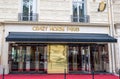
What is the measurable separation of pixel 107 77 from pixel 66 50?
143 inches

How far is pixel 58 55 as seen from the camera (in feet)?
56.2

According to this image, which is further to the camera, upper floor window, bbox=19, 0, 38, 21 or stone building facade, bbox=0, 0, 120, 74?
upper floor window, bbox=19, 0, 38, 21

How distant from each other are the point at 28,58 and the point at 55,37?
2.74 m

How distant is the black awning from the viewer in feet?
50.2

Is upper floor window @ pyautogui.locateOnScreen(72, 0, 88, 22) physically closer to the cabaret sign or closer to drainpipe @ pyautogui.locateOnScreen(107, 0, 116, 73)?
the cabaret sign

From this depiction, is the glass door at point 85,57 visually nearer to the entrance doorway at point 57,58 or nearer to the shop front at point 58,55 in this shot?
the shop front at point 58,55

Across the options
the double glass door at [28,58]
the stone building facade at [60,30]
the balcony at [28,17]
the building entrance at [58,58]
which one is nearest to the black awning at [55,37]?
the stone building facade at [60,30]

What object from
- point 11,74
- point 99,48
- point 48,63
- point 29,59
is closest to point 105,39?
point 99,48

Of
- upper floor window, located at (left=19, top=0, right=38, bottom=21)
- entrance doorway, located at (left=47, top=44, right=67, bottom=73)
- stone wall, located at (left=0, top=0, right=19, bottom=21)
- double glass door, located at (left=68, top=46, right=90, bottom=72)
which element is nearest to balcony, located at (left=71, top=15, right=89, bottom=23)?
double glass door, located at (left=68, top=46, right=90, bottom=72)

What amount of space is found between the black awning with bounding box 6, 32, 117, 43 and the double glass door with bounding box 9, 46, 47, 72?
1.25 meters

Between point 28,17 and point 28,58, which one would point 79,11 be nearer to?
point 28,17

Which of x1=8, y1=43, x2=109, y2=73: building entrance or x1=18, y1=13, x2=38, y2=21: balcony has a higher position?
x1=18, y1=13, x2=38, y2=21: balcony

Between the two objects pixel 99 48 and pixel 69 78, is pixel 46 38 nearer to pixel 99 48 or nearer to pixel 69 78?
pixel 69 78

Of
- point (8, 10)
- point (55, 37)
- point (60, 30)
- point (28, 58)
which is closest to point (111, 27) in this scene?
point (60, 30)
